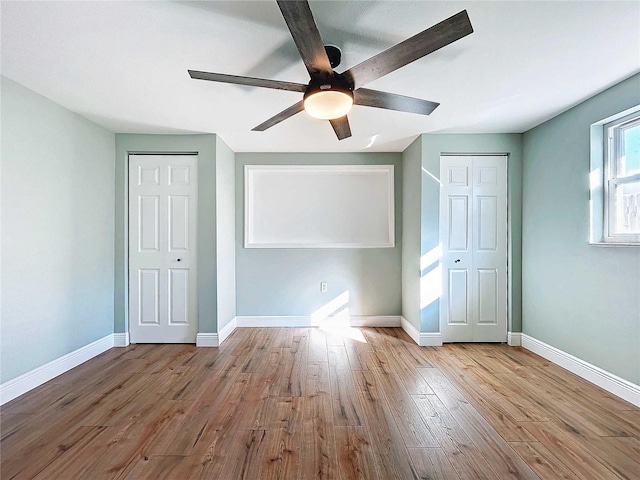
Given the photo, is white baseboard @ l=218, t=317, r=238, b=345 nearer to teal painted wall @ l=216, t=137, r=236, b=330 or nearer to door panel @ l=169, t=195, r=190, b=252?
teal painted wall @ l=216, t=137, r=236, b=330

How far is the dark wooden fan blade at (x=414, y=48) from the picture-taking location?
125 cm

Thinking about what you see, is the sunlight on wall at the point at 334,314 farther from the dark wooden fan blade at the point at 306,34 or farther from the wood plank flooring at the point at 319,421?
the dark wooden fan blade at the point at 306,34

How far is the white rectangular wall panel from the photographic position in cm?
418

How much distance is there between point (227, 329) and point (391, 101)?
3179mm

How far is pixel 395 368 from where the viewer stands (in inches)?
109

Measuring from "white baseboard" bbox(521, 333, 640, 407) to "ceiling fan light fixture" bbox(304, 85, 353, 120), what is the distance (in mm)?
2903

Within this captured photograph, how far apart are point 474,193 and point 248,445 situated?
10.9 ft

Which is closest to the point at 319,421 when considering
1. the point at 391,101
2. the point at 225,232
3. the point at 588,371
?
the point at 391,101

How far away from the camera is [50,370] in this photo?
2.57 metres

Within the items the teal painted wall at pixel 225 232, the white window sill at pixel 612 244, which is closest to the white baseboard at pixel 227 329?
the teal painted wall at pixel 225 232

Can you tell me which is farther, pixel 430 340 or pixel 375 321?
pixel 375 321

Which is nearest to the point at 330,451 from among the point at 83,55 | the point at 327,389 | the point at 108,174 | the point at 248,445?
the point at 248,445

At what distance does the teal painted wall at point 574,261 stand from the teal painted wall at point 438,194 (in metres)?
0.08

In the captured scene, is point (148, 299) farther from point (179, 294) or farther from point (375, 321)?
point (375, 321)
